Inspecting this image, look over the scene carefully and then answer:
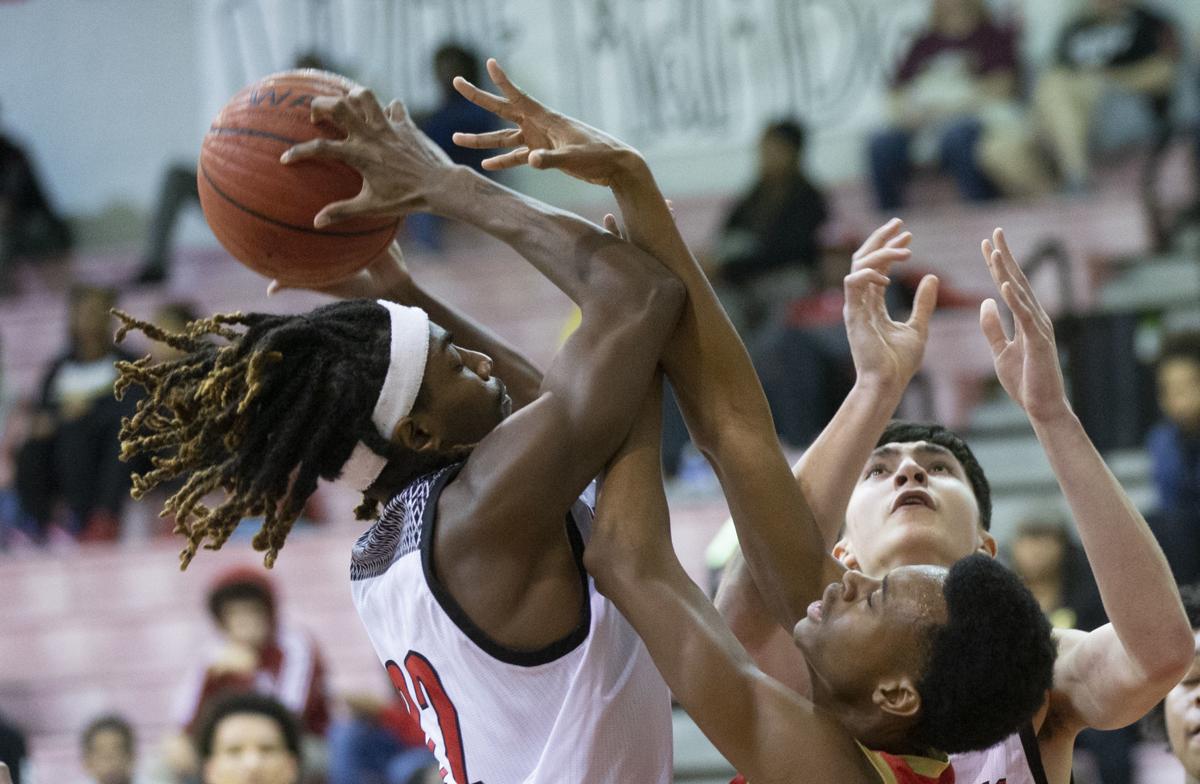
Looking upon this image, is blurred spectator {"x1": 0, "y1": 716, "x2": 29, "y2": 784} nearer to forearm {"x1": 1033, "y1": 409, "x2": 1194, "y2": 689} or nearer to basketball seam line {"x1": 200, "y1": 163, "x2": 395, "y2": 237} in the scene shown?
basketball seam line {"x1": 200, "y1": 163, "x2": 395, "y2": 237}

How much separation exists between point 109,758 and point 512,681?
4.91 m

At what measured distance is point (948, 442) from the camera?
3.11m

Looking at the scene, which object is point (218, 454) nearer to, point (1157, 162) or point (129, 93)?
point (1157, 162)

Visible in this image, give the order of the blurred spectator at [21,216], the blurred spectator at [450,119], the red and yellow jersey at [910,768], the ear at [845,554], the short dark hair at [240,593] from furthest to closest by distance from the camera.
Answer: the blurred spectator at [21,216] < the blurred spectator at [450,119] < the short dark hair at [240,593] < the ear at [845,554] < the red and yellow jersey at [910,768]

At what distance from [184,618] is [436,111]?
10.5ft

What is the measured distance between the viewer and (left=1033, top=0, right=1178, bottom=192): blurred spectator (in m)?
8.29

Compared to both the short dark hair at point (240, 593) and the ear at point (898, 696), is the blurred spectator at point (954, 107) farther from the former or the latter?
the ear at point (898, 696)

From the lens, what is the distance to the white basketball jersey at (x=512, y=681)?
2305 millimetres

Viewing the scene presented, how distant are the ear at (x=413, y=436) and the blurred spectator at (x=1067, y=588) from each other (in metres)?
3.59

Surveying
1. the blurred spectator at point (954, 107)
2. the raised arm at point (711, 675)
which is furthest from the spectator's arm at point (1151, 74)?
the raised arm at point (711, 675)

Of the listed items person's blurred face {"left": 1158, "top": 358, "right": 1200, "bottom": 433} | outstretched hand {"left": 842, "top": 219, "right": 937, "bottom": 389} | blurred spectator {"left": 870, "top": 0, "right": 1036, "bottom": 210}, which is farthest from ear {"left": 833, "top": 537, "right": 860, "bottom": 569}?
blurred spectator {"left": 870, "top": 0, "right": 1036, "bottom": 210}

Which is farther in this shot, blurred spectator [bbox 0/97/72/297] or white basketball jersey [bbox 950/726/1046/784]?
blurred spectator [bbox 0/97/72/297]

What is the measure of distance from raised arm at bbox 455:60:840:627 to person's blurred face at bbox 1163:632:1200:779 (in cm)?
119

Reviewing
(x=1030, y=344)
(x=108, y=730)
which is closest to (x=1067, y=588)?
(x=1030, y=344)
